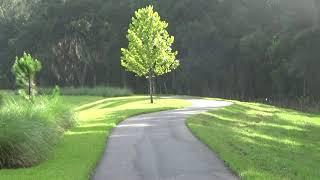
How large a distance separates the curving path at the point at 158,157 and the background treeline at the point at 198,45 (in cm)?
3957

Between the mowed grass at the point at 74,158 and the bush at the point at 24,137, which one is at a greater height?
the bush at the point at 24,137

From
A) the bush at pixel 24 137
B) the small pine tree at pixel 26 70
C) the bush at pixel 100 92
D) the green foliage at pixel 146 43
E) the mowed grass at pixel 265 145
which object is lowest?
the mowed grass at pixel 265 145

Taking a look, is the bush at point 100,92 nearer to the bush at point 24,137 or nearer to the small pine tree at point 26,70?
the small pine tree at point 26,70

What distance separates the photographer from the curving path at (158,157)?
13.1 metres

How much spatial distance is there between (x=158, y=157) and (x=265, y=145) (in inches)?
246

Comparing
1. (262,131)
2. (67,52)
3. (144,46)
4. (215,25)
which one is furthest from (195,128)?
(67,52)

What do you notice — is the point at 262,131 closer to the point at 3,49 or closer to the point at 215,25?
the point at 215,25

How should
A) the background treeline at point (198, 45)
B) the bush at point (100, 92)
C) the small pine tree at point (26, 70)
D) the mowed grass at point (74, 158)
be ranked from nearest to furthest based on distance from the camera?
the mowed grass at point (74, 158), the small pine tree at point (26, 70), the background treeline at point (198, 45), the bush at point (100, 92)

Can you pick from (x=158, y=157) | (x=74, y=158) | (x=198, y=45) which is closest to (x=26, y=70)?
(x=74, y=158)

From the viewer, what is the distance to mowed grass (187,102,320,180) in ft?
47.3

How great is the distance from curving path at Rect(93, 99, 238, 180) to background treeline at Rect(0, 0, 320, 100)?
1558 inches

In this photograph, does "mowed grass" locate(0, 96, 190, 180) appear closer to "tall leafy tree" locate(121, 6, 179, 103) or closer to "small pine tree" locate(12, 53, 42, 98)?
"small pine tree" locate(12, 53, 42, 98)

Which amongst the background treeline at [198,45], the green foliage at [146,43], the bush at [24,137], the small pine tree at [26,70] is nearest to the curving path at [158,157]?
the bush at [24,137]

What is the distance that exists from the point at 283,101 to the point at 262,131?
3768 centimetres
